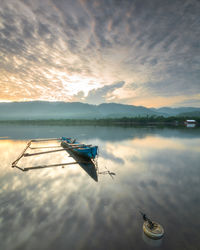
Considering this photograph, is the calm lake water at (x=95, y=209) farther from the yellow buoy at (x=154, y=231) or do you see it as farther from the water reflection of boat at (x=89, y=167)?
the water reflection of boat at (x=89, y=167)

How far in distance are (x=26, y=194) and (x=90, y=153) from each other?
25.6 ft

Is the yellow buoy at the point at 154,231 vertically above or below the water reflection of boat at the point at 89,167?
above

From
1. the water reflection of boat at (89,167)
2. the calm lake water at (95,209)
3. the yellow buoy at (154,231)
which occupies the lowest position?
the water reflection of boat at (89,167)

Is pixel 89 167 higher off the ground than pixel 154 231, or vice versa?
pixel 154 231

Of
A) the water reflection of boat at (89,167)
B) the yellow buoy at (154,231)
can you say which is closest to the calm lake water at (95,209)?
the yellow buoy at (154,231)

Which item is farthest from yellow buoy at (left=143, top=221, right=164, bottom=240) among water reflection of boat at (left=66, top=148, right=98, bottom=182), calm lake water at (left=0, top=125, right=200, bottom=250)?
water reflection of boat at (left=66, top=148, right=98, bottom=182)

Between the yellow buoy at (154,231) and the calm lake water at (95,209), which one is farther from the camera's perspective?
the calm lake water at (95,209)

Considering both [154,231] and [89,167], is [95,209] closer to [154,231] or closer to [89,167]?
[154,231]

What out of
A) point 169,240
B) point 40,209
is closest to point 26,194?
point 40,209

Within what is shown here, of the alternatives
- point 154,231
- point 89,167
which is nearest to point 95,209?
point 154,231

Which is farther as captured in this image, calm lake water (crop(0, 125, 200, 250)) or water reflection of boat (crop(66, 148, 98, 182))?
water reflection of boat (crop(66, 148, 98, 182))

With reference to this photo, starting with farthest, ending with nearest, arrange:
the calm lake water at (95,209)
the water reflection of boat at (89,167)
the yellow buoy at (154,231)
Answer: the water reflection of boat at (89,167), the calm lake water at (95,209), the yellow buoy at (154,231)

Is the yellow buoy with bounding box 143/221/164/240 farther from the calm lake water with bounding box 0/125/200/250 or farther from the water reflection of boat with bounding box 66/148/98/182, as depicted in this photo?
the water reflection of boat with bounding box 66/148/98/182

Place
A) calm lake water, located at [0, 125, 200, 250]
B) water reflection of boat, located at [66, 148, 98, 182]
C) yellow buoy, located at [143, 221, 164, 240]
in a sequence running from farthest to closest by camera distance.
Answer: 1. water reflection of boat, located at [66, 148, 98, 182]
2. calm lake water, located at [0, 125, 200, 250]
3. yellow buoy, located at [143, 221, 164, 240]
